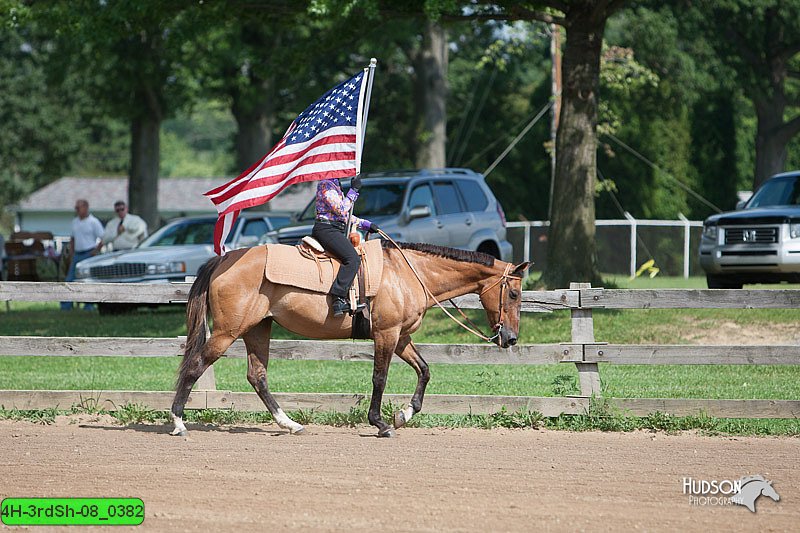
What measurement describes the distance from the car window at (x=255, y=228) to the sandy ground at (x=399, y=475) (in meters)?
11.0

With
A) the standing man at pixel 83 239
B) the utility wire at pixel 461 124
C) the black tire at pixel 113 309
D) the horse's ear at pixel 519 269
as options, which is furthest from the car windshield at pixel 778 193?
the utility wire at pixel 461 124

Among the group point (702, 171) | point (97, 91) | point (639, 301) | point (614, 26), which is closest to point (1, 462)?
point (639, 301)

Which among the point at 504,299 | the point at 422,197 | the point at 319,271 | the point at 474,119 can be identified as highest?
the point at 474,119

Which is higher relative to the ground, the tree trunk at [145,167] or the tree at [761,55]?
the tree at [761,55]

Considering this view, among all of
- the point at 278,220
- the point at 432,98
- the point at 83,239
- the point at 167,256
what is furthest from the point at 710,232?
the point at 432,98

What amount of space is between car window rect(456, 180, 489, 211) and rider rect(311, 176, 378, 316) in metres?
9.41

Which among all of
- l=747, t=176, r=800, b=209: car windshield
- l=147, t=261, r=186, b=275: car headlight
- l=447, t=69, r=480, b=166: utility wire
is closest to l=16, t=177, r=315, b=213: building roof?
l=447, t=69, r=480, b=166: utility wire

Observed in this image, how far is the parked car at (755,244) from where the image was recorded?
54.7 feet

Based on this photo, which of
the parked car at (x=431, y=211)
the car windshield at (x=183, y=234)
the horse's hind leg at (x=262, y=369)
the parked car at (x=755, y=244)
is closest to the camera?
the horse's hind leg at (x=262, y=369)

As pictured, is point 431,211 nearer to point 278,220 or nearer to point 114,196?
point 278,220

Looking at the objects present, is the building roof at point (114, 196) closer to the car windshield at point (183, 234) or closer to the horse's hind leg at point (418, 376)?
the car windshield at point (183, 234)

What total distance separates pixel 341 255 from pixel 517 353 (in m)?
2.17

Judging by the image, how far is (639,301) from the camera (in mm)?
10406

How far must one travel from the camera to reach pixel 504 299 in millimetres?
9914
